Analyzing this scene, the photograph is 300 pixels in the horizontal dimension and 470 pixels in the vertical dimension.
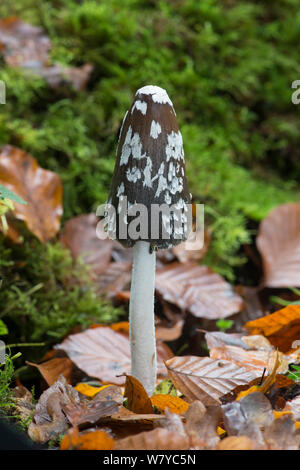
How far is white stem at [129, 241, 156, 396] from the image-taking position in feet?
6.73

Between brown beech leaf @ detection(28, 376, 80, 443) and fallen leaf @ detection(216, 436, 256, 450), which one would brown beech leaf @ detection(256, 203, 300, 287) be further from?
fallen leaf @ detection(216, 436, 256, 450)

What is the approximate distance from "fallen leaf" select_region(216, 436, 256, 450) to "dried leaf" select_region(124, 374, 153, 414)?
466 mm

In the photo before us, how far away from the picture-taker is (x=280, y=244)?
357cm

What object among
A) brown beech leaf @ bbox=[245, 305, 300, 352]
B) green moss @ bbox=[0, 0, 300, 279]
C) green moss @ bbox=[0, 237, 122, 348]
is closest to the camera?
brown beech leaf @ bbox=[245, 305, 300, 352]

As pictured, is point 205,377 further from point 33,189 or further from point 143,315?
point 33,189

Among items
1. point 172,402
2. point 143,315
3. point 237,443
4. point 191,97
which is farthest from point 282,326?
point 191,97

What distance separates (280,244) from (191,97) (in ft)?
4.99

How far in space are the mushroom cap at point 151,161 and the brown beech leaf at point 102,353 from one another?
2.74ft

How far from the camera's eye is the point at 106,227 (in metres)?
2.05

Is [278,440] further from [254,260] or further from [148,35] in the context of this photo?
[148,35]

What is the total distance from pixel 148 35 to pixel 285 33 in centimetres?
167

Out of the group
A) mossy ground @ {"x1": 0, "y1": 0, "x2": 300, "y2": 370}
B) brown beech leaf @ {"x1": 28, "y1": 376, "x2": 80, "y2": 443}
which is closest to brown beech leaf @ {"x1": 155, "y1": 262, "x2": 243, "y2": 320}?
mossy ground @ {"x1": 0, "y1": 0, "x2": 300, "y2": 370}

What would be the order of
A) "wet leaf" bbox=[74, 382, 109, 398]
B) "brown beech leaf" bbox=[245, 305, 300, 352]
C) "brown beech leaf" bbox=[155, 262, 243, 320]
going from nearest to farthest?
1. "wet leaf" bbox=[74, 382, 109, 398]
2. "brown beech leaf" bbox=[245, 305, 300, 352]
3. "brown beech leaf" bbox=[155, 262, 243, 320]
